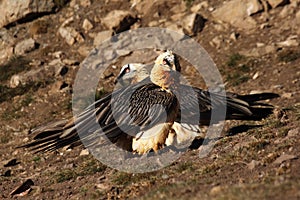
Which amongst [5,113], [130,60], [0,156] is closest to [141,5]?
[130,60]

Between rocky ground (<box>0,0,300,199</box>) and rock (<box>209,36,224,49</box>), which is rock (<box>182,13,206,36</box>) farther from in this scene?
rock (<box>209,36,224,49</box>)

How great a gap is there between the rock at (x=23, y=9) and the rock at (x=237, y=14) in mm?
7455

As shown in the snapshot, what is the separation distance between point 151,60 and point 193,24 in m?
2.72

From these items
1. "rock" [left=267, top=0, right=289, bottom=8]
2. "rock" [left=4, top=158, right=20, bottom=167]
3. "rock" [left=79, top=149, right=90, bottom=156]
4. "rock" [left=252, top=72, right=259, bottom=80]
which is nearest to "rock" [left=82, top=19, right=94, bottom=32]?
"rock" [left=267, top=0, right=289, bottom=8]

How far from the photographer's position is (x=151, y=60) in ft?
65.8

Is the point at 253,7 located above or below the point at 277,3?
above

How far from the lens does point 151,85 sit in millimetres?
10781

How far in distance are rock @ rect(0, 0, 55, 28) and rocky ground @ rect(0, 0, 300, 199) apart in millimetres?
43

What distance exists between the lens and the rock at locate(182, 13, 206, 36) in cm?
2167

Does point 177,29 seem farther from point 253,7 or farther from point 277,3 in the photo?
point 277,3

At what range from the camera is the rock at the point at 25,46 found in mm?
22844

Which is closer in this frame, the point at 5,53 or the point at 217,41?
the point at 217,41

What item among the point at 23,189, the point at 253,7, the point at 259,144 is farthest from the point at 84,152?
the point at 253,7

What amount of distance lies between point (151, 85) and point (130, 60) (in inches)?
399
